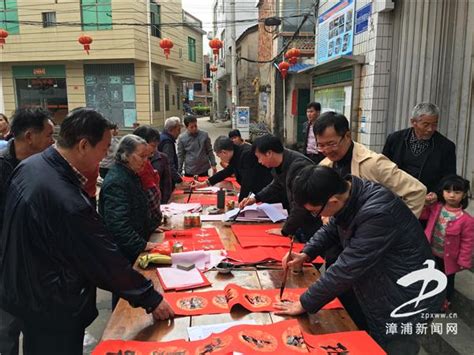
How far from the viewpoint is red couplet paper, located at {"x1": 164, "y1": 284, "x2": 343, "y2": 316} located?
178 centimetres

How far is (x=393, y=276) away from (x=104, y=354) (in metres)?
1.17

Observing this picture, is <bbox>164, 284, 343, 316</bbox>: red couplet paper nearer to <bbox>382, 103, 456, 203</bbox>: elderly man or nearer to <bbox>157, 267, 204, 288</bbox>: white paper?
<bbox>157, 267, 204, 288</bbox>: white paper

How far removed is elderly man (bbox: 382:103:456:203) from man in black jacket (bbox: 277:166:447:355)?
1464 mm

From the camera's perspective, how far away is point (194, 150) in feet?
18.7

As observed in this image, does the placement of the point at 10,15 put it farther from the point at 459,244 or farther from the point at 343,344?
the point at 343,344

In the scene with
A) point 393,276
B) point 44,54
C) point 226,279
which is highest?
point 44,54

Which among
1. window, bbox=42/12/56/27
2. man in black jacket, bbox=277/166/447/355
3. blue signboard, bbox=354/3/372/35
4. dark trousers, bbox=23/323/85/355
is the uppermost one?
window, bbox=42/12/56/27

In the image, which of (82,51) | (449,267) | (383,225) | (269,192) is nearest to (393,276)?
(383,225)

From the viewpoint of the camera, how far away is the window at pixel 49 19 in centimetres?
1572

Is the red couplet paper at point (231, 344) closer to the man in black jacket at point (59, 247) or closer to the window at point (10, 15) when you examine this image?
the man in black jacket at point (59, 247)

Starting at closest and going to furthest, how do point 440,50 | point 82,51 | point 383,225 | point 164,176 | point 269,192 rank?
1. point 383,225
2. point 269,192
3. point 164,176
4. point 440,50
5. point 82,51

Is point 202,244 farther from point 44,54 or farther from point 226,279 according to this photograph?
point 44,54

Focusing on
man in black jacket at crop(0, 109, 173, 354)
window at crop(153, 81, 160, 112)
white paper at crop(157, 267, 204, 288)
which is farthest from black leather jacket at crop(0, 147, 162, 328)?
window at crop(153, 81, 160, 112)

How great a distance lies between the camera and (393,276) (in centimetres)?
164
